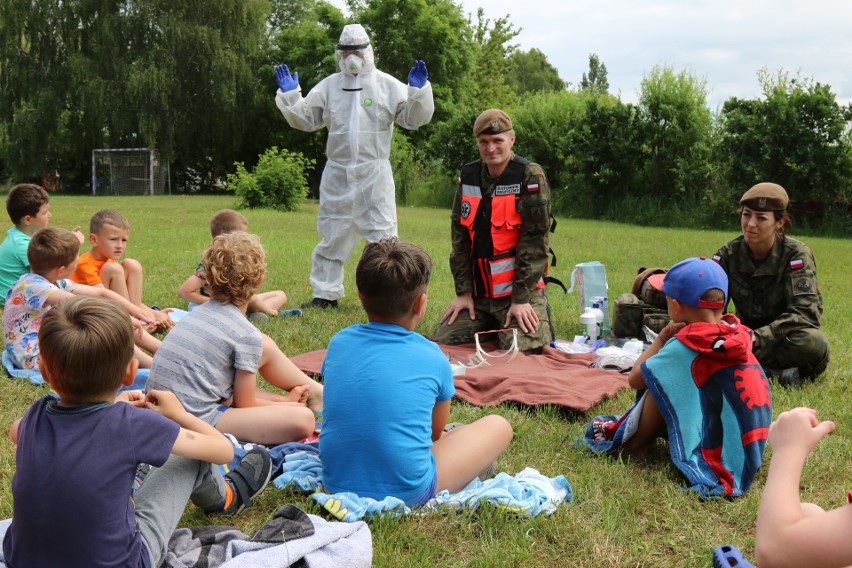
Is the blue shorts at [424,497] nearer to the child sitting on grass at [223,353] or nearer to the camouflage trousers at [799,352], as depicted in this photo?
the child sitting on grass at [223,353]

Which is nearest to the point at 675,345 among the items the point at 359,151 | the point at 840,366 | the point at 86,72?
the point at 840,366

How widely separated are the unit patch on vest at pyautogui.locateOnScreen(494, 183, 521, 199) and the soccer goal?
27156 millimetres

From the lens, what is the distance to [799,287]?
4855mm

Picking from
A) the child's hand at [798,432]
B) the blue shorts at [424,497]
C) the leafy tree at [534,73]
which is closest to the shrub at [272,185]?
the blue shorts at [424,497]

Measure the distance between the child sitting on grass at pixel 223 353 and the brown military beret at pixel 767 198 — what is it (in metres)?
2.99

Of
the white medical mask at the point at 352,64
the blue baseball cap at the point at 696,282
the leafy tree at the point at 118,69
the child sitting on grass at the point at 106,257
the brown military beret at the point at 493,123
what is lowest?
the child sitting on grass at the point at 106,257

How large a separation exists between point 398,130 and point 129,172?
11571mm

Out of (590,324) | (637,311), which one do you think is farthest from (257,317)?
(637,311)

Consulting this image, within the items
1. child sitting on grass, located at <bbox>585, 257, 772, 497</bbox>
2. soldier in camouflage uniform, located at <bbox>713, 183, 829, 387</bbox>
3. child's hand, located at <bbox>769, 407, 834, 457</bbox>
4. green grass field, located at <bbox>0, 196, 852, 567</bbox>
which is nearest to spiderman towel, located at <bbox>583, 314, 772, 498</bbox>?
child sitting on grass, located at <bbox>585, 257, 772, 497</bbox>

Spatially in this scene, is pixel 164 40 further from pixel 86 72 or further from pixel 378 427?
pixel 378 427

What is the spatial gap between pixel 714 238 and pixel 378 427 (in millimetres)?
12647

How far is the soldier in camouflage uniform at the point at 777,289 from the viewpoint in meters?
4.78

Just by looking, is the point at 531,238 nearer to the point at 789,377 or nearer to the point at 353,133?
the point at 789,377

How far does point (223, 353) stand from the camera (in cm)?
331
